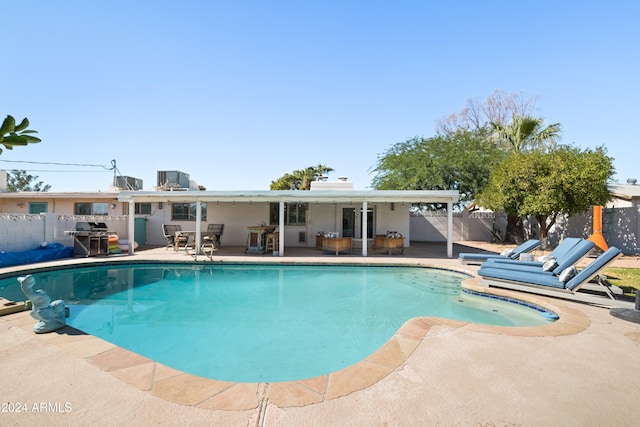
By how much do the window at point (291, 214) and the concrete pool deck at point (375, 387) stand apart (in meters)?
11.2

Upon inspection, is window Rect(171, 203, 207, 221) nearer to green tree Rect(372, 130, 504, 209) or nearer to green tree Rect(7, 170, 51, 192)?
green tree Rect(372, 130, 504, 209)

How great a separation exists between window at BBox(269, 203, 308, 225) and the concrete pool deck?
441 inches

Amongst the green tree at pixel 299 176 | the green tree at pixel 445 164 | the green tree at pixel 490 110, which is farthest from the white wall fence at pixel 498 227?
the green tree at pixel 490 110

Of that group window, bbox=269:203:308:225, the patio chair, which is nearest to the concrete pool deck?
the patio chair

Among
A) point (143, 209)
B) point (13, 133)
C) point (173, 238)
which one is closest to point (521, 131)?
point (173, 238)

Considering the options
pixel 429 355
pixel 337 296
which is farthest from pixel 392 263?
pixel 429 355

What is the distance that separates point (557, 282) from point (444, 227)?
1330 cm

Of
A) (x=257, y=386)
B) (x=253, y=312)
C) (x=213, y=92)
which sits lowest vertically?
(x=253, y=312)

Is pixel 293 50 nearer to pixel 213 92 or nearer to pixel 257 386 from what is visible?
pixel 213 92

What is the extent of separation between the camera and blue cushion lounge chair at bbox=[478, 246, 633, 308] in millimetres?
5133

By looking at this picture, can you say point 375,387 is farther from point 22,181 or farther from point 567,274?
point 22,181

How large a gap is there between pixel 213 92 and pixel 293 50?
357cm

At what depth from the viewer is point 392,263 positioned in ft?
32.7

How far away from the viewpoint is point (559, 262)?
6004 mm
